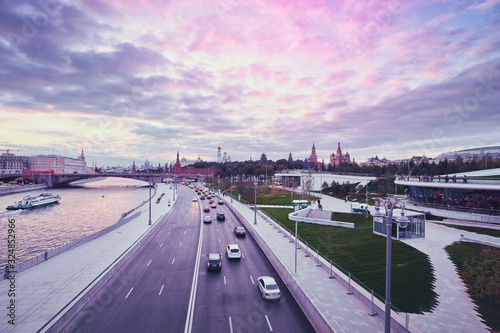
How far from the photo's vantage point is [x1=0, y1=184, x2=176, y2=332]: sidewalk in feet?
41.6

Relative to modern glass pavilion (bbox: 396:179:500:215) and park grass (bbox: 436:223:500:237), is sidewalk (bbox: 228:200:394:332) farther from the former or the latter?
modern glass pavilion (bbox: 396:179:500:215)

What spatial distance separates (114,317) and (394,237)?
2314cm

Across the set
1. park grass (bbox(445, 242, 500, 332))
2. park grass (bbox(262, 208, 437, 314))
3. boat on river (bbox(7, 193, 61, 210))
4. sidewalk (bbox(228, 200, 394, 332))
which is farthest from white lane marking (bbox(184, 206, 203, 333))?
boat on river (bbox(7, 193, 61, 210))

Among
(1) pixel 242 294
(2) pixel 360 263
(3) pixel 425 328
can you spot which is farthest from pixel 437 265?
(1) pixel 242 294

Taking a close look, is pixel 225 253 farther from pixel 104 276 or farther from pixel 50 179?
pixel 50 179

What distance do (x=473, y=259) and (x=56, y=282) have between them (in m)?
26.8

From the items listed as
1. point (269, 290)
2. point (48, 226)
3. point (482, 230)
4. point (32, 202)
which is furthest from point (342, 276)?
point (32, 202)

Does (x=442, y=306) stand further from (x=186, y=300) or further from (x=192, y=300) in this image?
(x=186, y=300)

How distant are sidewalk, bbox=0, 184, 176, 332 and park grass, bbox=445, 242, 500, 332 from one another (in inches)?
791

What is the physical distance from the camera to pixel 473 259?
17.2 m

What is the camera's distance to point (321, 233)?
29094mm

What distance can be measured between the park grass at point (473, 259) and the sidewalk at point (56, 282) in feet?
65.9

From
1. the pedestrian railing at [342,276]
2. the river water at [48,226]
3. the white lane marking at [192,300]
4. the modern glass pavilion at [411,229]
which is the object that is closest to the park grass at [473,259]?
the modern glass pavilion at [411,229]

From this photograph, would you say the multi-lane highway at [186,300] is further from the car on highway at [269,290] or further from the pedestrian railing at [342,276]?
the pedestrian railing at [342,276]
